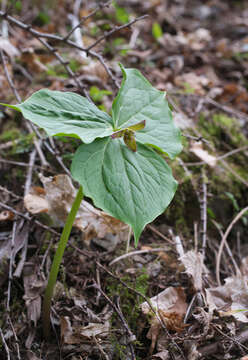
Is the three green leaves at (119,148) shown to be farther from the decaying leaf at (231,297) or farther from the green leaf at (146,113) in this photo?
the decaying leaf at (231,297)

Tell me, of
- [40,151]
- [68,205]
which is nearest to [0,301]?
[68,205]

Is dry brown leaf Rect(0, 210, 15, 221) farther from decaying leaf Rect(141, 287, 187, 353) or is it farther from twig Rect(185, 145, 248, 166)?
twig Rect(185, 145, 248, 166)

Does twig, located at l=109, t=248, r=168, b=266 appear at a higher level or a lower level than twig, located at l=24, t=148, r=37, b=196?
lower

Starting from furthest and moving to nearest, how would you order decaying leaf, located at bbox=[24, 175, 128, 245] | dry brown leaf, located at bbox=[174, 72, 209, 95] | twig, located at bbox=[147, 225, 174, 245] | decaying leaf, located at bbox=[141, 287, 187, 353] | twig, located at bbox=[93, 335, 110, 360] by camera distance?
1. dry brown leaf, located at bbox=[174, 72, 209, 95]
2. twig, located at bbox=[147, 225, 174, 245]
3. decaying leaf, located at bbox=[24, 175, 128, 245]
4. decaying leaf, located at bbox=[141, 287, 187, 353]
5. twig, located at bbox=[93, 335, 110, 360]

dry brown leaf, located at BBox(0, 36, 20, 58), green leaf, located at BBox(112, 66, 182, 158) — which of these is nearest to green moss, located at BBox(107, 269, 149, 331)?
green leaf, located at BBox(112, 66, 182, 158)

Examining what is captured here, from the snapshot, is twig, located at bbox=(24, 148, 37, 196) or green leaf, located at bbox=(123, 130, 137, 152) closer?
green leaf, located at bbox=(123, 130, 137, 152)

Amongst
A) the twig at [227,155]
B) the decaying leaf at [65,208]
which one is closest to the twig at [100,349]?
the decaying leaf at [65,208]

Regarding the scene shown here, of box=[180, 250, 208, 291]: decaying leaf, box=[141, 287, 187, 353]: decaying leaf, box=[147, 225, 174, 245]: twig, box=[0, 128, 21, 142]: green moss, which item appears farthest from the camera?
box=[0, 128, 21, 142]: green moss

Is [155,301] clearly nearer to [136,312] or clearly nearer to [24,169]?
[136,312]
